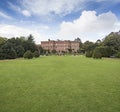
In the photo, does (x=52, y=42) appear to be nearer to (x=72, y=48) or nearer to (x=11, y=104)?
(x=72, y=48)

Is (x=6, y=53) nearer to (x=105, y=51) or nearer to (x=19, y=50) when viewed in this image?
(x=19, y=50)

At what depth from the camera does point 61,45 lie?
356 feet

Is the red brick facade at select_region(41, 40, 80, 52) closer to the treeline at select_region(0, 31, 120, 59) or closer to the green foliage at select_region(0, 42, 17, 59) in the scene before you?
the treeline at select_region(0, 31, 120, 59)

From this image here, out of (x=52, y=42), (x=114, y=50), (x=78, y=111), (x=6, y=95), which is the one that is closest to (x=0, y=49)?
(x=114, y=50)

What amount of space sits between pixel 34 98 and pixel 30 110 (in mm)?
1202

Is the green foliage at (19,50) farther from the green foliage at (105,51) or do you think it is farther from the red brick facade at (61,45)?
the red brick facade at (61,45)

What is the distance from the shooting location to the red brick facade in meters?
108

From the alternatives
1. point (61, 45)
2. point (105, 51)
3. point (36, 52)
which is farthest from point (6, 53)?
point (61, 45)

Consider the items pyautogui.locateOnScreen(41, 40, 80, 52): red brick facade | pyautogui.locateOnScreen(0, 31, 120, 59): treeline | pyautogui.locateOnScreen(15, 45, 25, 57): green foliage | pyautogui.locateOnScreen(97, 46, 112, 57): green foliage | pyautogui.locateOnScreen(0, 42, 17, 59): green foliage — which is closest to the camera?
pyautogui.locateOnScreen(0, 42, 17, 59): green foliage

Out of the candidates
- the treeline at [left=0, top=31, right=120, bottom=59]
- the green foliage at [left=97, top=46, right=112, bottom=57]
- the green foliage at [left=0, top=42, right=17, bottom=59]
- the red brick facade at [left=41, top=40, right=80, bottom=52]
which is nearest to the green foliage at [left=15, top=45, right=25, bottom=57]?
the treeline at [left=0, top=31, right=120, bottom=59]

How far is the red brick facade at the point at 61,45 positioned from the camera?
4259 inches

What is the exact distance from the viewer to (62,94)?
6664mm

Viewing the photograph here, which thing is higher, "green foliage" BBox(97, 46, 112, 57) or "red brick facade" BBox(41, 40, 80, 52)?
"red brick facade" BBox(41, 40, 80, 52)

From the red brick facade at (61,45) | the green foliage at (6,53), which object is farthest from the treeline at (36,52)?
the red brick facade at (61,45)
